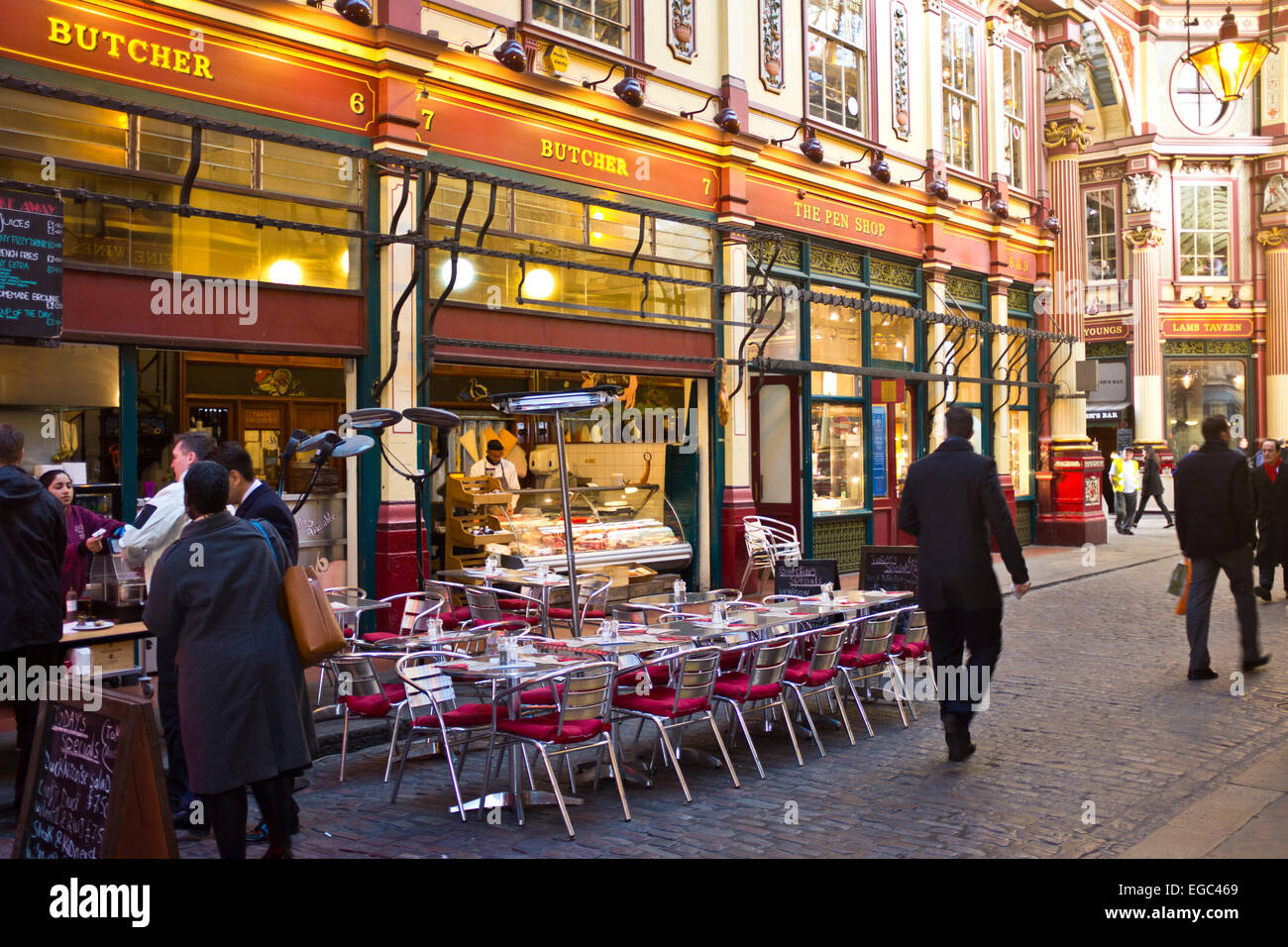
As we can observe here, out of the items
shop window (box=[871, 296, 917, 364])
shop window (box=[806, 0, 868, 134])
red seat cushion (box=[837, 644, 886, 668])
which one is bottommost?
red seat cushion (box=[837, 644, 886, 668])

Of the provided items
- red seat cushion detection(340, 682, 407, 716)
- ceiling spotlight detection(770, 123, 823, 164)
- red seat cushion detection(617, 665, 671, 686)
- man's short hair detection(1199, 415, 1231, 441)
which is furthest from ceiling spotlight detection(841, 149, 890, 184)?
red seat cushion detection(340, 682, 407, 716)

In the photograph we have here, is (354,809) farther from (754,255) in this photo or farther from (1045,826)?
(754,255)

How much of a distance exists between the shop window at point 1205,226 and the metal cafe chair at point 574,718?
32.9 metres

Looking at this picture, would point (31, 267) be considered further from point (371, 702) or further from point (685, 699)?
point (685, 699)

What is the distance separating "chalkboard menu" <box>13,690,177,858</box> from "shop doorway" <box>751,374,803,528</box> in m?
12.1

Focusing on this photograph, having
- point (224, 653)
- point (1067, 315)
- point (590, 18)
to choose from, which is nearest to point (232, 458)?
point (224, 653)

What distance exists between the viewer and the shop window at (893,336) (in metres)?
17.8

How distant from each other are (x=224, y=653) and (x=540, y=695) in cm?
285

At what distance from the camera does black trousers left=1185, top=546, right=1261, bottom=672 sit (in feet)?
30.8

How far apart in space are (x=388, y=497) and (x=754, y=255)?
6.67m

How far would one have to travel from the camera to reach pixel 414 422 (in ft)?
34.6

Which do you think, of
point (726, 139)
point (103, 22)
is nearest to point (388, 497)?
point (103, 22)

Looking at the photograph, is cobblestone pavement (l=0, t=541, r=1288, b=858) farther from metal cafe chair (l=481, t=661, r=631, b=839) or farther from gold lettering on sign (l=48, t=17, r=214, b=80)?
gold lettering on sign (l=48, t=17, r=214, b=80)

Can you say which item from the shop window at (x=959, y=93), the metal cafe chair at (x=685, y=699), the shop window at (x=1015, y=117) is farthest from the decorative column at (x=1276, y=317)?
the metal cafe chair at (x=685, y=699)
